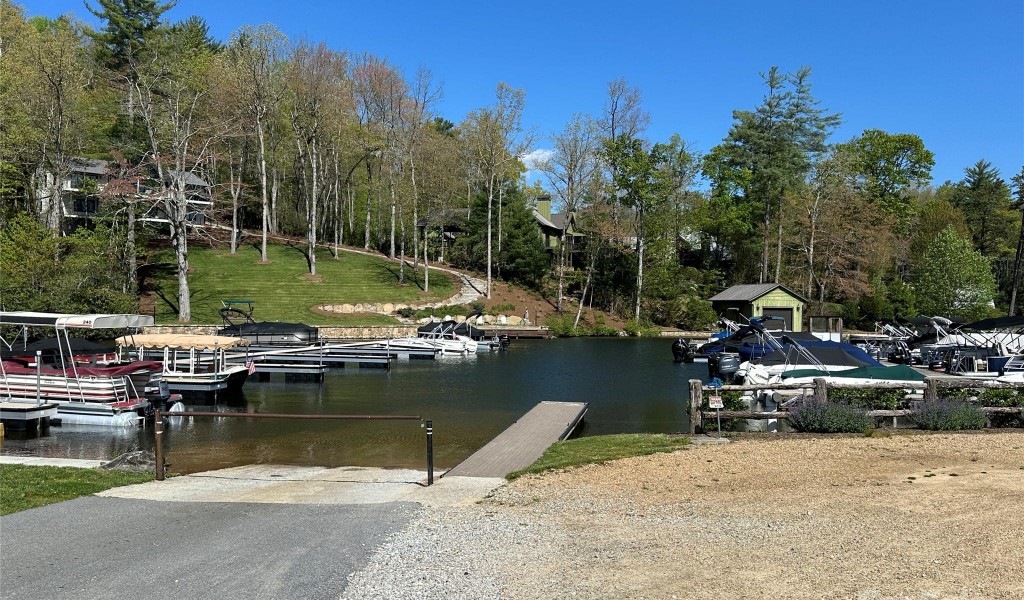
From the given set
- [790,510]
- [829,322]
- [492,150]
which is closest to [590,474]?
[790,510]

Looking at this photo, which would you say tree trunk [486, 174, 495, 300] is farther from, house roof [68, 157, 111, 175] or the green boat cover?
the green boat cover

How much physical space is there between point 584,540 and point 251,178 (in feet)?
232

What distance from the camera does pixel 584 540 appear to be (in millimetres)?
8750

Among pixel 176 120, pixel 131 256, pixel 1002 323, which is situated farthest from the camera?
pixel 131 256

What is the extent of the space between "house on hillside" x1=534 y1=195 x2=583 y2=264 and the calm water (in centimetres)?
2900

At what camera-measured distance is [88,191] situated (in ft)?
169

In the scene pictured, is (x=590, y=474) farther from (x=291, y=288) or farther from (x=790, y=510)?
(x=291, y=288)

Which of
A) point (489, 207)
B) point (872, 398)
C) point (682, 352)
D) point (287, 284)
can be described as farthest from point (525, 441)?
point (489, 207)

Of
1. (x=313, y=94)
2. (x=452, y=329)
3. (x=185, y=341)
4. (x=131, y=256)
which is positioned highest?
(x=313, y=94)

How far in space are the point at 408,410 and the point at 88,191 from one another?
39818 millimetres

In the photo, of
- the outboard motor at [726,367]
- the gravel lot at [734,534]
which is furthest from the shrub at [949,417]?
the outboard motor at [726,367]

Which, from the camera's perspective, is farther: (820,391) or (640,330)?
(640,330)

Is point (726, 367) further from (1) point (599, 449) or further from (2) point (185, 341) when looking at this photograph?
(2) point (185, 341)

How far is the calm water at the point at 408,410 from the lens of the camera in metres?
17.6
